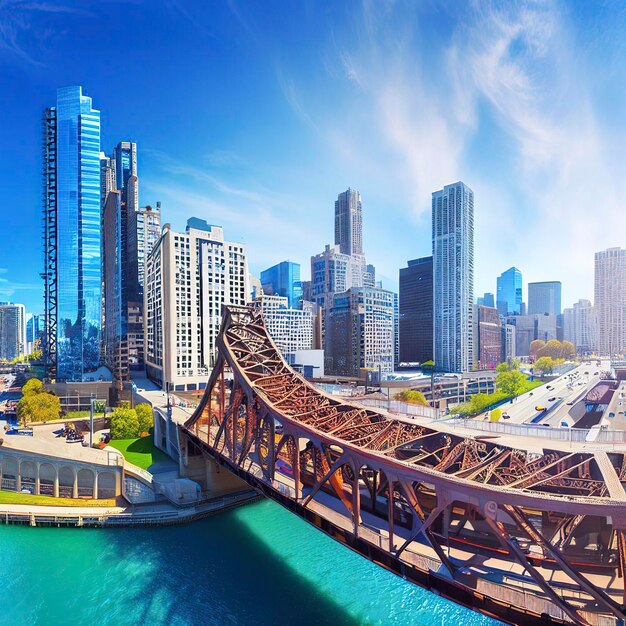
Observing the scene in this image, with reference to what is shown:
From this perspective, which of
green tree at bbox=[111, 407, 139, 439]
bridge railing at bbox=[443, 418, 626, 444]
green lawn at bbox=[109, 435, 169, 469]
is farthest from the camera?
green tree at bbox=[111, 407, 139, 439]

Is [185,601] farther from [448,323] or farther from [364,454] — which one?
[448,323]

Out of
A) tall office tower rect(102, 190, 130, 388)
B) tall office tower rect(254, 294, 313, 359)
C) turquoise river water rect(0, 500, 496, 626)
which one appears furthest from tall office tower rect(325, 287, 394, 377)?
turquoise river water rect(0, 500, 496, 626)

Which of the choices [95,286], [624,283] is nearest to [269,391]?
[95,286]

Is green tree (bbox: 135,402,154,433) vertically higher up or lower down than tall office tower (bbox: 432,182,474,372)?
lower down

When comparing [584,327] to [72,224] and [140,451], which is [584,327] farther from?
[72,224]

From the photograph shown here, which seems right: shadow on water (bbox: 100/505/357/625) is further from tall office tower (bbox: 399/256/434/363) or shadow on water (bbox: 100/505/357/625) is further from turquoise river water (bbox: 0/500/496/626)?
tall office tower (bbox: 399/256/434/363)
